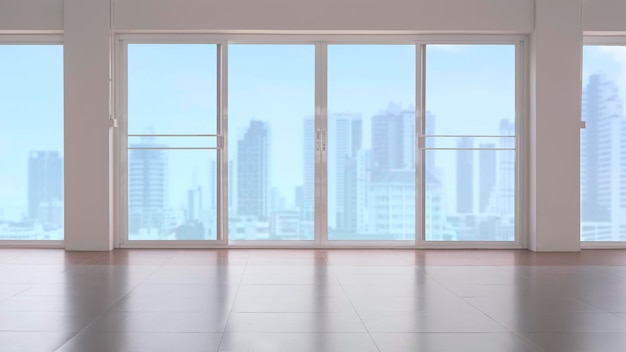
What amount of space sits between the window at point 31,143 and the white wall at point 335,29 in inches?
16.7

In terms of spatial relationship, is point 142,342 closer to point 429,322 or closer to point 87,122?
point 429,322

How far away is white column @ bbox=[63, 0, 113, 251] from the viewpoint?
7676mm

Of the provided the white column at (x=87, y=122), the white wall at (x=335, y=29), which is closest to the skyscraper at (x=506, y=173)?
the white wall at (x=335, y=29)

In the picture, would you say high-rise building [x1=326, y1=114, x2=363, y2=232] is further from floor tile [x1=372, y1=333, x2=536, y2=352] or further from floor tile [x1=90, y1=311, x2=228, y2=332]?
floor tile [x1=372, y1=333, x2=536, y2=352]

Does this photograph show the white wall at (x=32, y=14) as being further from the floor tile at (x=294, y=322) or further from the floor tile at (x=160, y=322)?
the floor tile at (x=294, y=322)

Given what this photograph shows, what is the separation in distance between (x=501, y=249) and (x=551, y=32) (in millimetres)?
2464

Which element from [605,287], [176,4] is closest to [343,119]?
[176,4]

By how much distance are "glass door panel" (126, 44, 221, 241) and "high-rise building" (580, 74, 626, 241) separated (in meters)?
4.27

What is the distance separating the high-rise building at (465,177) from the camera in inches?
318

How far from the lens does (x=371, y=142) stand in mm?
8133

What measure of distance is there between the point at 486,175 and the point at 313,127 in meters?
2.05

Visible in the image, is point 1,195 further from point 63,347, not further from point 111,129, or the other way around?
point 63,347

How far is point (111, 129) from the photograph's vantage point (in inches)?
307

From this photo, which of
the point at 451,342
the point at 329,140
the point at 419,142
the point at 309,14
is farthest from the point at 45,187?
the point at 451,342
